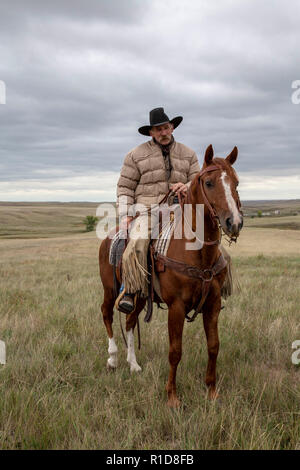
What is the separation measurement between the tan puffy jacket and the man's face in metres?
0.10

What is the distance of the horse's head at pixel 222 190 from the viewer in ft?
9.81

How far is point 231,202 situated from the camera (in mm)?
3049

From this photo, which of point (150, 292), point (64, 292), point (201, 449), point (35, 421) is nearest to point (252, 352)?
point (150, 292)

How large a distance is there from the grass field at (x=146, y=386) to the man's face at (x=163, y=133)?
310 centimetres

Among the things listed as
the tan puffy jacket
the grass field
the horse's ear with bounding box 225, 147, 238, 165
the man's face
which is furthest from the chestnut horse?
the man's face

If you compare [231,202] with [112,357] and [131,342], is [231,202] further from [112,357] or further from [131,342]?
[112,357]

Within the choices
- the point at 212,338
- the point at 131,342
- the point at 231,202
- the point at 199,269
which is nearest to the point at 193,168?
the point at 199,269

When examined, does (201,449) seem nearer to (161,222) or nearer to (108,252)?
(161,222)

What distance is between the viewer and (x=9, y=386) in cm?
392

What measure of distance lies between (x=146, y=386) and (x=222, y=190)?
253 cm

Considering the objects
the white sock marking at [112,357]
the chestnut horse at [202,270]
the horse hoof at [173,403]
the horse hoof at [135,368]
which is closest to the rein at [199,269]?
the chestnut horse at [202,270]

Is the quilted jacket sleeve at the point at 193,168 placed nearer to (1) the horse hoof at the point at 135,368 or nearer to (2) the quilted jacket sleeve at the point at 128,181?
(2) the quilted jacket sleeve at the point at 128,181

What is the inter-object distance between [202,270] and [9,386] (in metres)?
2.66

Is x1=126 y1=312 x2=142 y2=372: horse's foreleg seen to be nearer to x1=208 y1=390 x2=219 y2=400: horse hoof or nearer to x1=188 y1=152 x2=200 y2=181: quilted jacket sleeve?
x1=208 y1=390 x2=219 y2=400: horse hoof
